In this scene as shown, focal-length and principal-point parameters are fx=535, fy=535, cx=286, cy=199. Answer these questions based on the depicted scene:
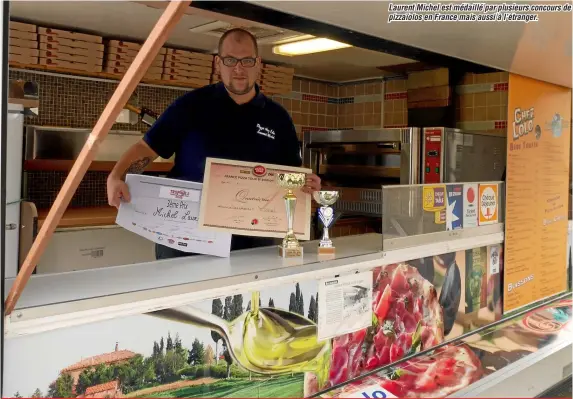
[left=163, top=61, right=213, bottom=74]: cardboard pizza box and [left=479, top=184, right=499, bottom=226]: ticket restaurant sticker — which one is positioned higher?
[left=163, top=61, right=213, bottom=74]: cardboard pizza box

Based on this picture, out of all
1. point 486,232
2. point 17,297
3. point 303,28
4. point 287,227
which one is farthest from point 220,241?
point 486,232

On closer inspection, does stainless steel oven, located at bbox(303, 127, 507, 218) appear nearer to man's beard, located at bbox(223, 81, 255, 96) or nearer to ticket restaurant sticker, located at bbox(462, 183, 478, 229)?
ticket restaurant sticker, located at bbox(462, 183, 478, 229)

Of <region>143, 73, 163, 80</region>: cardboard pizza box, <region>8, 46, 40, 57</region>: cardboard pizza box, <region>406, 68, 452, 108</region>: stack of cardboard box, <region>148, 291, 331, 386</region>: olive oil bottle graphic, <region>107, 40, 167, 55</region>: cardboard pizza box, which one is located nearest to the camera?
<region>148, 291, 331, 386</region>: olive oil bottle graphic

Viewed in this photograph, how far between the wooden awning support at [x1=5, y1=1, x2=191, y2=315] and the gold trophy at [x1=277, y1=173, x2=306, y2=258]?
97 centimetres

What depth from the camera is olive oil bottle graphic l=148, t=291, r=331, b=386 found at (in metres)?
1.85

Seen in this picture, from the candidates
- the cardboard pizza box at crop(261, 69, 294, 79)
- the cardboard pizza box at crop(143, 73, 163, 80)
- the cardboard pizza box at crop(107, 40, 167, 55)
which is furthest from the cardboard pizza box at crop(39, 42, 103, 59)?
the cardboard pizza box at crop(261, 69, 294, 79)

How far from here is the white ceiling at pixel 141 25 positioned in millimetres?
3807

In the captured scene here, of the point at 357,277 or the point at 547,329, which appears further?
the point at 547,329

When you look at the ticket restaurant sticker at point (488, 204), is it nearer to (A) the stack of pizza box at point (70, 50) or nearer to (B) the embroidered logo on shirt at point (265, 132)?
(B) the embroidered logo on shirt at point (265, 132)

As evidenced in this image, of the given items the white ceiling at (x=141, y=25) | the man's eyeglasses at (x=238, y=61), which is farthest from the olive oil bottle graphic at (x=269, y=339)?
the white ceiling at (x=141, y=25)

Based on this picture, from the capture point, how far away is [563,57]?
3201 mm

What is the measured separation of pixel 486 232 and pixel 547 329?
0.75 meters

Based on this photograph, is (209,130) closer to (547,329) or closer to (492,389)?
(492,389)

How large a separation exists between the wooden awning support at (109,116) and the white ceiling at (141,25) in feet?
5.62
